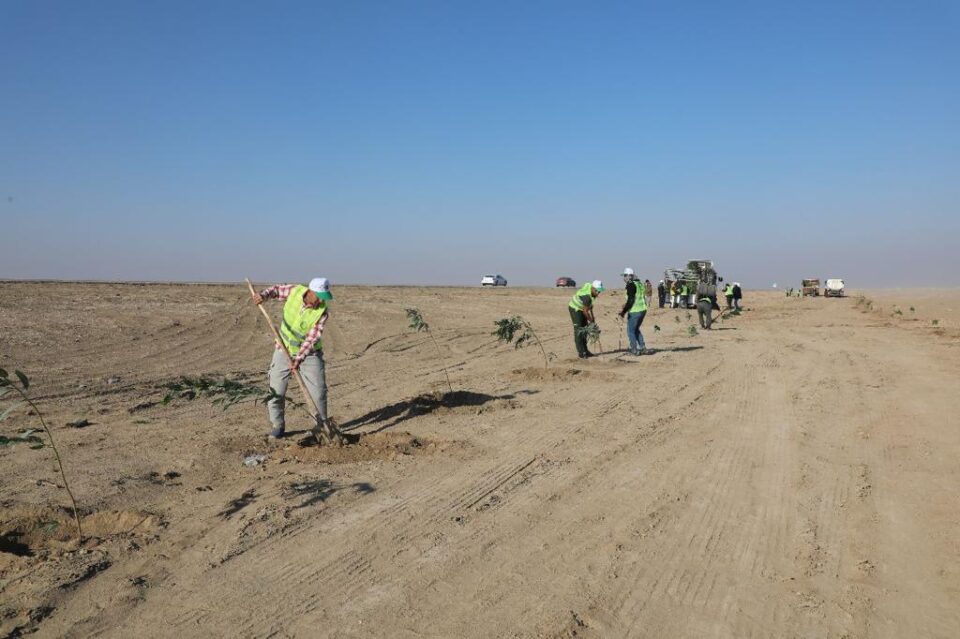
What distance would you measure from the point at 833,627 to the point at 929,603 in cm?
74

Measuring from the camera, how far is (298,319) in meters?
7.44

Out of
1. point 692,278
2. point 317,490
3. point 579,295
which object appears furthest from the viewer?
point 692,278

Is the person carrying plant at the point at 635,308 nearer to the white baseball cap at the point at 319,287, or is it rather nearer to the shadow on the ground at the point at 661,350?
the shadow on the ground at the point at 661,350

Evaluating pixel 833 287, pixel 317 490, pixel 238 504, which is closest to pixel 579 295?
pixel 317 490

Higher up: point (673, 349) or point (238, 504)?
point (673, 349)

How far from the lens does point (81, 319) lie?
2091cm

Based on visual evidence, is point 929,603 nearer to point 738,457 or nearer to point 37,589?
point 738,457

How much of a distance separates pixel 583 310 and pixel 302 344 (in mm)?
7730

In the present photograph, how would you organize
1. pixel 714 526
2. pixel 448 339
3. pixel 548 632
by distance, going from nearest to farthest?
pixel 548 632, pixel 714 526, pixel 448 339

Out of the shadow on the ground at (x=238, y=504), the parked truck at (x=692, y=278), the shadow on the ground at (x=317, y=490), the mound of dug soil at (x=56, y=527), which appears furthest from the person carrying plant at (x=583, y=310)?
the parked truck at (x=692, y=278)

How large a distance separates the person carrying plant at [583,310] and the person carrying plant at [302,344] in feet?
23.4

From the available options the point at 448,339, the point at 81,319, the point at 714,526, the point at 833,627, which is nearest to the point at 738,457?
the point at 714,526

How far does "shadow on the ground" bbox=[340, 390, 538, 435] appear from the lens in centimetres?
863

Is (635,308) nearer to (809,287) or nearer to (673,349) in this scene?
(673,349)
